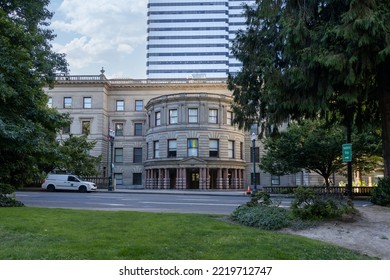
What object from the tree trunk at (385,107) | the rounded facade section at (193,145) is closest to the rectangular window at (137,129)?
the rounded facade section at (193,145)

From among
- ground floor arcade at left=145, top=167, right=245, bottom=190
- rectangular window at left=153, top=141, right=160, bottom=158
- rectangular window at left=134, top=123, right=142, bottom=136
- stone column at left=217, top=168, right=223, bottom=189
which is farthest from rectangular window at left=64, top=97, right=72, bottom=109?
stone column at left=217, top=168, right=223, bottom=189

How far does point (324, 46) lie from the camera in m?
11.2

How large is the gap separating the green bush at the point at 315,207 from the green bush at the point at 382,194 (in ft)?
15.0

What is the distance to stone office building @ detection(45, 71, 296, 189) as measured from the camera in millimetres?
47375

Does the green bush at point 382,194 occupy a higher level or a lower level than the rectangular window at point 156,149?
lower

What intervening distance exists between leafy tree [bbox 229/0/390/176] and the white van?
76.8 feet

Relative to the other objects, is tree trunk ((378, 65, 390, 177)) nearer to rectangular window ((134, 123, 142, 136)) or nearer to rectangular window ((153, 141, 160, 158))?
rectangular window ((153, 141, 160, 158))

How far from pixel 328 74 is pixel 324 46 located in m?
0.85

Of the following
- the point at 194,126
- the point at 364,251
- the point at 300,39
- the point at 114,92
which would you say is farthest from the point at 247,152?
the point at 364,251

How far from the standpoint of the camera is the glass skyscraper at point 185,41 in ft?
405

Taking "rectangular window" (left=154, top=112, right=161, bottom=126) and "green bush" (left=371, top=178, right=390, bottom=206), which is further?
"rectangular window" (left=154, top=112, right=161, bottom=126)

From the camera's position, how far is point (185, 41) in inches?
4892

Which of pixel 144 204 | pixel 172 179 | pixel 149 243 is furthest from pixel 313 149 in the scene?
pixel 149 243

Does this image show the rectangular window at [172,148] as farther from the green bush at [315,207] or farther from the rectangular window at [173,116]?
the green bush at [315,207]
